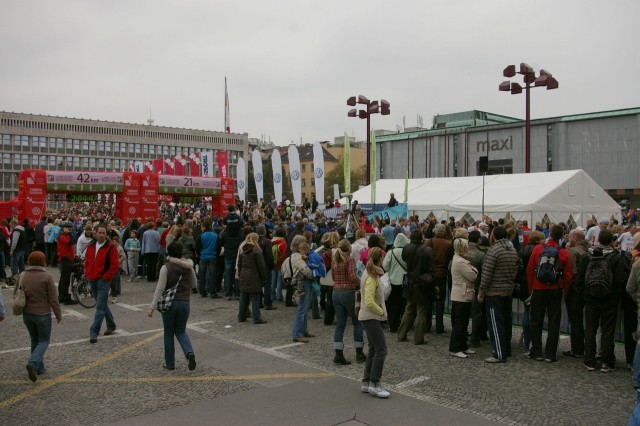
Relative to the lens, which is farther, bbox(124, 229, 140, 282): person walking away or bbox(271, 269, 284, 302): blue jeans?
bbox(124, 229, 140, 282): person walking away

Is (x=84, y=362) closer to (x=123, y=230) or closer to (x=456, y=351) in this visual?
(x=456, y=351)

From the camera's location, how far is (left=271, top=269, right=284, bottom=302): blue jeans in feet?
42.1

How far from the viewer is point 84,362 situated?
7.89m

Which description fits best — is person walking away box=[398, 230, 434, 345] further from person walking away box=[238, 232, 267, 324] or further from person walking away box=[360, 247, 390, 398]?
person walking away box=[238, 232, 267, 324]

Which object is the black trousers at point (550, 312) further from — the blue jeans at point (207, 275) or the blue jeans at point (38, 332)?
the blue jeans at point (207, 275)

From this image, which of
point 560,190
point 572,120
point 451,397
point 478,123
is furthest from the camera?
point 478,123

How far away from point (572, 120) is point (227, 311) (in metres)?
38.7

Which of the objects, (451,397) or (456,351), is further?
(456,351)

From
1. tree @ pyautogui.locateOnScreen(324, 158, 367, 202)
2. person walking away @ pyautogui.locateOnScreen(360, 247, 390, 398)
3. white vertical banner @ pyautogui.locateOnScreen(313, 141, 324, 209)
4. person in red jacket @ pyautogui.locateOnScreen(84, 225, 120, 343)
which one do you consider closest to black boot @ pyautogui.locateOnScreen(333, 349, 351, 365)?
person walking away @ pyautogui.locateOnScreen(360, 247, 390, 398)

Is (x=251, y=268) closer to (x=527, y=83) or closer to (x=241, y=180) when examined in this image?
(x=527, y=83)

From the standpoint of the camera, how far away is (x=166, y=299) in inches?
287

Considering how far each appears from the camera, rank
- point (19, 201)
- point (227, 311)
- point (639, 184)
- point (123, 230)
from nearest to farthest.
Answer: point (227, 311) → point (123, 230) → point (19, 201) → point (639, 184)

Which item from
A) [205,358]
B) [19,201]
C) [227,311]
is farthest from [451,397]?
[19,201]

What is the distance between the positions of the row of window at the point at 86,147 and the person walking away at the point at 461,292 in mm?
90332
